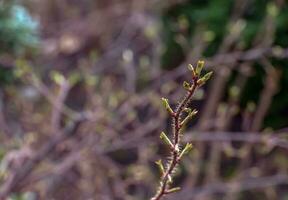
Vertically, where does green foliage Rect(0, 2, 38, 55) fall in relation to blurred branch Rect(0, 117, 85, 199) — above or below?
above

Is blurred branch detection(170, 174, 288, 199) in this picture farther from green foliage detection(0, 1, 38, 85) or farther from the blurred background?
green foliage detection(0, 1, 38, 85)

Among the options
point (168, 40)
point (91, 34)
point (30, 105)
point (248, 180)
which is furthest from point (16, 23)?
point (91, 34)

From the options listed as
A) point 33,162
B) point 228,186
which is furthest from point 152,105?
point 33,162

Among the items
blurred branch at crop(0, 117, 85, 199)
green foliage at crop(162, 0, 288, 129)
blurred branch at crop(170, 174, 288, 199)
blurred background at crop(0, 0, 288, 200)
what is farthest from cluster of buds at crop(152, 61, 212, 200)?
blurred branch at crop(170, 174, 288, 199)

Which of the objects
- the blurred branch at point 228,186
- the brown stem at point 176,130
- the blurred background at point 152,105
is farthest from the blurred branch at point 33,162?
the brown stem at point 176,130

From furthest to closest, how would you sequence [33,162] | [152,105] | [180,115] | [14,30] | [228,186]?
[152,105], [228,186], [14,30], [33,162], [180,115]

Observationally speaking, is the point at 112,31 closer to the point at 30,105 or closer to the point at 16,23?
the point at 30,105

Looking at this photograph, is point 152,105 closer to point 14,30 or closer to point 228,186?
point 228,186

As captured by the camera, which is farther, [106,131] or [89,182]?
[89,182]
